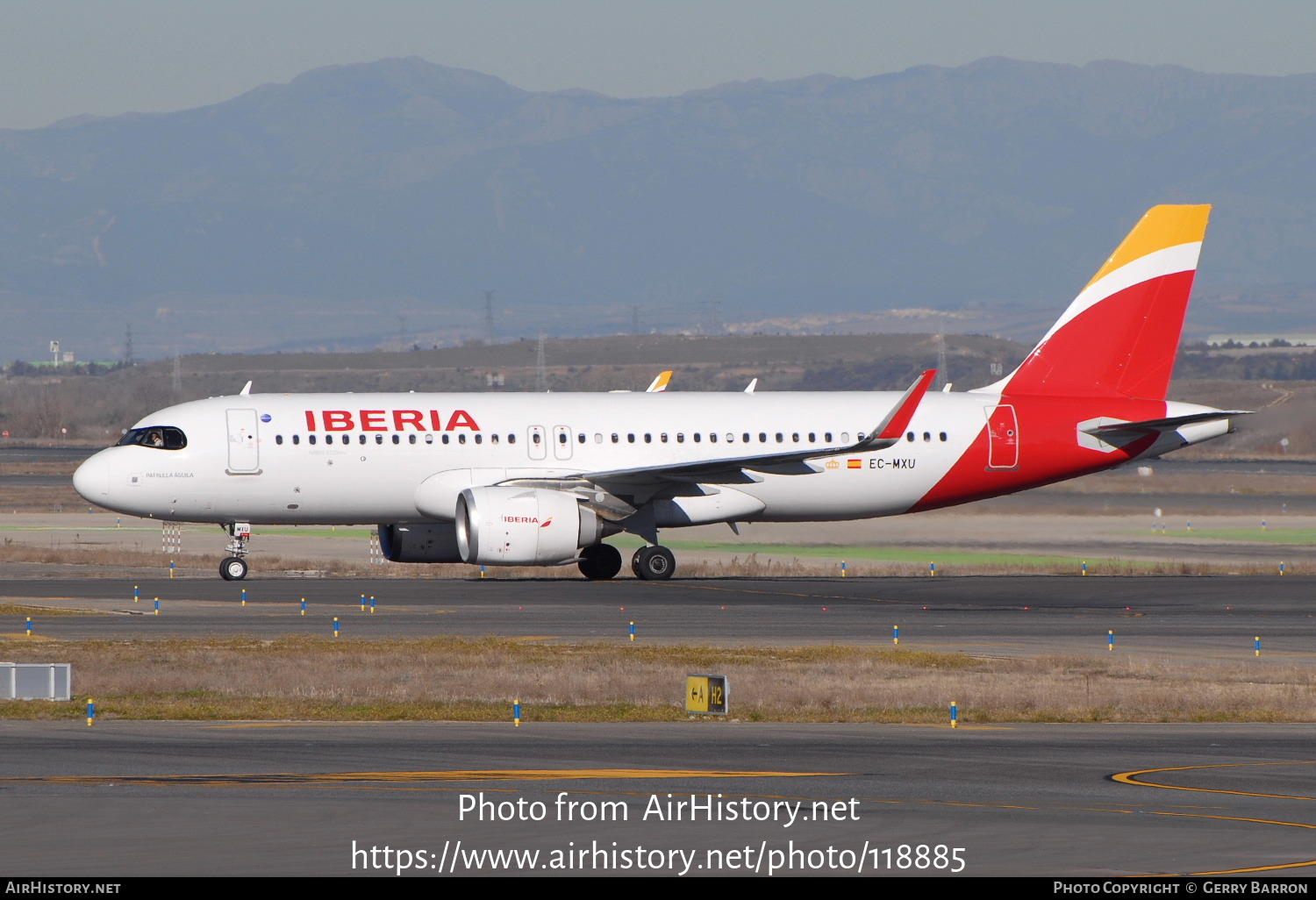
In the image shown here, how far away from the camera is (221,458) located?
39.3m

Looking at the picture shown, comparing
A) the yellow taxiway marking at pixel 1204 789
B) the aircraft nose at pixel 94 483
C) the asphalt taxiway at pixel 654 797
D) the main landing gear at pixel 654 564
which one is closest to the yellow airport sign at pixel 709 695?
the asphalt taxiway at pixel 654 797

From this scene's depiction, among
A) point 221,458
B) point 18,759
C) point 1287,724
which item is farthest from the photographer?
point 221,458

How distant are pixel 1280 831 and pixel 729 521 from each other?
2754 centimetres

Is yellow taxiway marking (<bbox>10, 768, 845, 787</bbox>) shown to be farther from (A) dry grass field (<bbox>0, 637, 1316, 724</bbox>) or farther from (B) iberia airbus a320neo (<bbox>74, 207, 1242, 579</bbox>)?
(B) iberia airbus a320neo (<bbox>74, 207, 1242, 579</bbox>)

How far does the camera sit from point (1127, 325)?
43.4 metres

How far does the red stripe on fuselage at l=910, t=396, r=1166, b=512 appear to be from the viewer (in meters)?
Result: 42.1

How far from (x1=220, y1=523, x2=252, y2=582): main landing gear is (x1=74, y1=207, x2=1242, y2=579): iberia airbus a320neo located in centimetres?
5

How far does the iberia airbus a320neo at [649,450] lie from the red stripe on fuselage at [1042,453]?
0.05 metres

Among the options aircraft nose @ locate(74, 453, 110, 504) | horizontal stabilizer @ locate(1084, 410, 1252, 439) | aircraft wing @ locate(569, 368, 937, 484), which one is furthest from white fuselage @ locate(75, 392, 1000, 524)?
horizontal stabilizer @ locate(1084, 410, 1252, 439)

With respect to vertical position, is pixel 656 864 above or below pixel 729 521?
below

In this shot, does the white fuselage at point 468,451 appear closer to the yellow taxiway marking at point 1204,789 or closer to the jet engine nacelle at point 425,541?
the jet engine nacelle at point 425,541

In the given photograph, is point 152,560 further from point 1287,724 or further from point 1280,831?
point 1280,831

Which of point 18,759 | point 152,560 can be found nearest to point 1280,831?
point 18,759

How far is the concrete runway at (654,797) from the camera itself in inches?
511
